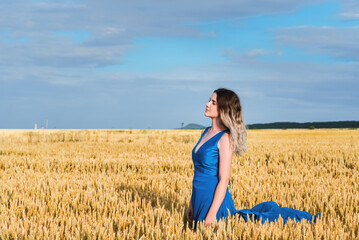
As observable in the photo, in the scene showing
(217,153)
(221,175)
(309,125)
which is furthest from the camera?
(309,125)

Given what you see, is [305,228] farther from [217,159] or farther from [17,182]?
[17,182]

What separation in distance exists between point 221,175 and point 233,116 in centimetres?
65

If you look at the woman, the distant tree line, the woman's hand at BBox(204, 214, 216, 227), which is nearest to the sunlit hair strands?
the woman

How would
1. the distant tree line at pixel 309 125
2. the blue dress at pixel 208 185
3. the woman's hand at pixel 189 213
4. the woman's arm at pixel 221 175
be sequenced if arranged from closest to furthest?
the woman's arm at pixel 221 175
the blue dress at pixel 208 185
the woman's hand at pixel 189 213
the distant tree line at pixel 309 125

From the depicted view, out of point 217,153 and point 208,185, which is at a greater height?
point 217,153

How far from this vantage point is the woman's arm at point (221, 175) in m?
3.93

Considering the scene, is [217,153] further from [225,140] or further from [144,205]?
[144,205]

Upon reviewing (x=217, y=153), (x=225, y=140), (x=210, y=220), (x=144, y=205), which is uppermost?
(x=225, y=140)

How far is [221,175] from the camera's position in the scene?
12.9 feet

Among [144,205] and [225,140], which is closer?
[225,140]

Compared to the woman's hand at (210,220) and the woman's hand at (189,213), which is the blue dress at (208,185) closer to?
the woman's hand at (189,213)

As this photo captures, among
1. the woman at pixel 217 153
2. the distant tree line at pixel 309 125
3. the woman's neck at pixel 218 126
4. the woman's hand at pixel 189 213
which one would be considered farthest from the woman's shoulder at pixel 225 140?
the distant tree line at pixel 309 125

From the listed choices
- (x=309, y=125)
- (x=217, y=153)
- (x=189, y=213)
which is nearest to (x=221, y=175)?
(x=217, y=153)

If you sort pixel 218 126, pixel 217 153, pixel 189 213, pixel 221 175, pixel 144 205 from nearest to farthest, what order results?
pixel 221 175 < pixel 217 153 < pixel 218 126 < pixel 189 213 < pixel 144 205
